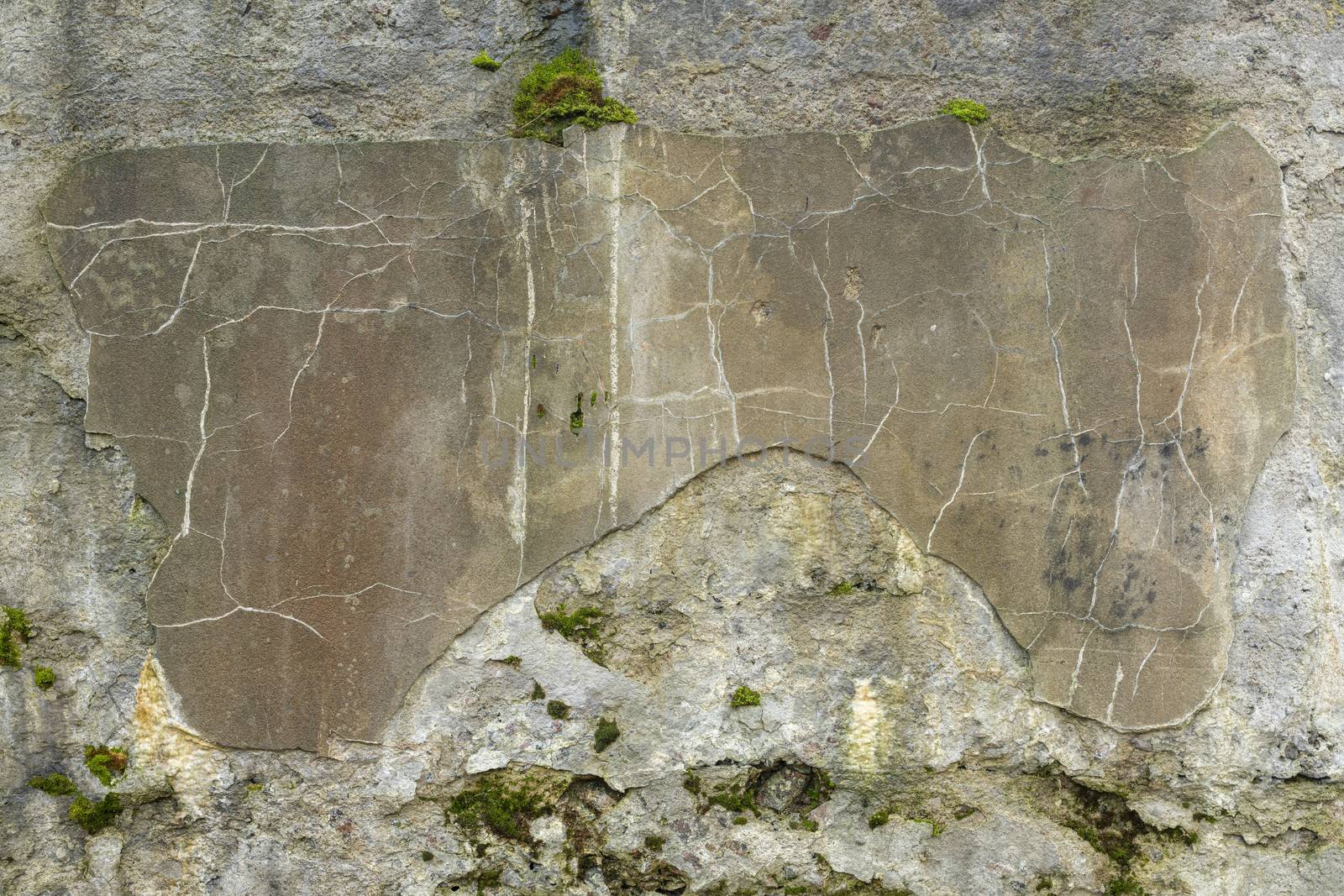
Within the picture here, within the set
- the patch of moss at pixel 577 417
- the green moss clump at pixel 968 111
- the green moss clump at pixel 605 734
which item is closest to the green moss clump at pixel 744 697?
the green moss clump at pixel 605 734

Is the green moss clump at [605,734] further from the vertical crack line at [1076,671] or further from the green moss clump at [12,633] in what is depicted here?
the green moss clump at [12,633]

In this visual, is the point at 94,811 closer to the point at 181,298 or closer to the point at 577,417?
the point at 181,298

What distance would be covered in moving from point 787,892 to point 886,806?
402mm

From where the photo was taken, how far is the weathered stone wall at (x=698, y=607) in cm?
287

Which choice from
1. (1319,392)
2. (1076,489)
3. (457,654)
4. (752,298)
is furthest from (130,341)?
(1319,392)

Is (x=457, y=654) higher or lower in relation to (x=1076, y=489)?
lower

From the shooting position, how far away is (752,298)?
113 inches

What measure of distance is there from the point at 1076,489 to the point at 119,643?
2.93 m

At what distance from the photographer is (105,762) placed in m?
2.86

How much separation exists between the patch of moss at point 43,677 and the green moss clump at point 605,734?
1.64 metres

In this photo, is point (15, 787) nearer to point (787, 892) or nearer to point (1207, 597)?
point (787, 892)

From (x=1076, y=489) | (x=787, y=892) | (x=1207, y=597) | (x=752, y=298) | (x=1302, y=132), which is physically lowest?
(x=787, y=892)

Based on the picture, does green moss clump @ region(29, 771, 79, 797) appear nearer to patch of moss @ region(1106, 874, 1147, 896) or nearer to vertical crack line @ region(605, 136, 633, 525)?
vertical crack line @ region(605, 136, 633, 525)

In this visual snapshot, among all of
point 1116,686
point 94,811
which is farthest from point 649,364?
point 94,811
